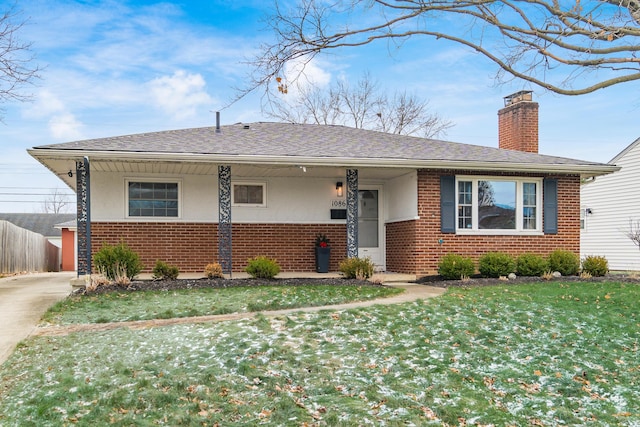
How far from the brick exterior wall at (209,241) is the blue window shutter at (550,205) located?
502 cm

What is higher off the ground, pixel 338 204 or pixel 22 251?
pixel 338 204

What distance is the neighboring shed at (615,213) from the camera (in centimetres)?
2041

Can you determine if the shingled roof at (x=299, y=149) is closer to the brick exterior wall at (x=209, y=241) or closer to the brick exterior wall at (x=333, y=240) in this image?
the brick exterior wall at (x=333, y=240)

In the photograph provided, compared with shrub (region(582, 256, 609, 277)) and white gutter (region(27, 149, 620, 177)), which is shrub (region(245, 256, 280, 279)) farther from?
shrub (region(582, 256, 609, 277))

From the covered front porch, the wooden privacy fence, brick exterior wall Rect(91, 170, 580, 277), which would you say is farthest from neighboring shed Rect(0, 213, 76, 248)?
brick exterior wall Rect(91, 170, 580, 277)

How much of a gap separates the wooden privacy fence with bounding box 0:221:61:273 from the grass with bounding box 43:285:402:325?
477 inches

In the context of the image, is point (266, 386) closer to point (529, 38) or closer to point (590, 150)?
point (529, 38)

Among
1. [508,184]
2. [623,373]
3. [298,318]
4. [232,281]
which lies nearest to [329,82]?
[508,184]

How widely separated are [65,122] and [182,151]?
58.6 ft

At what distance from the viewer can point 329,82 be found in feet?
101

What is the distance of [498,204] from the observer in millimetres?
13875

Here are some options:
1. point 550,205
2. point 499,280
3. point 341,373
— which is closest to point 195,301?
point 341,373

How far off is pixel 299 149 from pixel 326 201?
202cm

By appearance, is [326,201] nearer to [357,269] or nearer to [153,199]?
[357,269]
